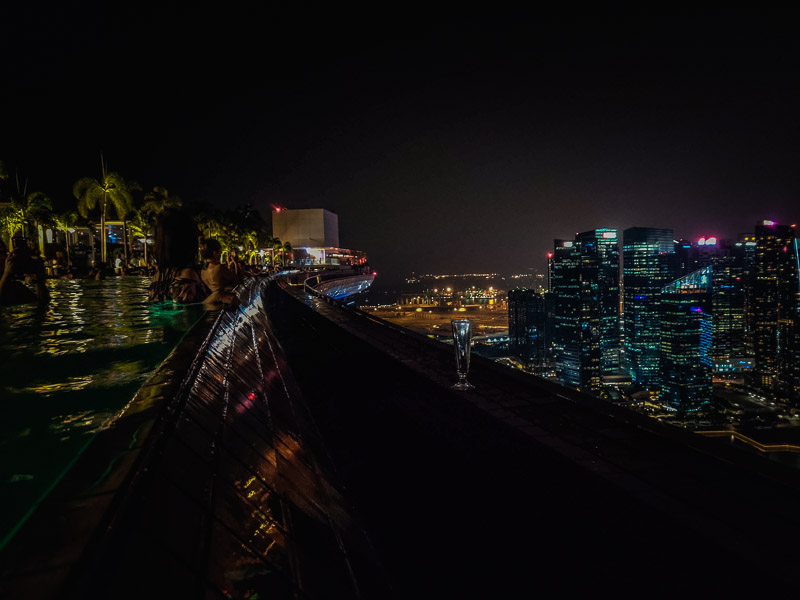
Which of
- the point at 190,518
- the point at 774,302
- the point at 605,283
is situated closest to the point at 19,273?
the point at 190,518

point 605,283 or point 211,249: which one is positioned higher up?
point 211,249

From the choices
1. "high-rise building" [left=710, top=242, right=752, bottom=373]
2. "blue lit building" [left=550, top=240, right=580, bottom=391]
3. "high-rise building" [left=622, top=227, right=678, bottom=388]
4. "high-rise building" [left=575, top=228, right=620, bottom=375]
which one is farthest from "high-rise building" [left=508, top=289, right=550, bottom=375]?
"high-rise building" [left=710, top=242, right=752, bottom=373]

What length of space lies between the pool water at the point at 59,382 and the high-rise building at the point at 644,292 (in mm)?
49580

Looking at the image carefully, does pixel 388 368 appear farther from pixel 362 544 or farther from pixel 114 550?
pixel 114 550

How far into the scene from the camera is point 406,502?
2.95 meters

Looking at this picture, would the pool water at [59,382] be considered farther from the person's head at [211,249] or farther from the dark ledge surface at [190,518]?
the person's head at [211,249]

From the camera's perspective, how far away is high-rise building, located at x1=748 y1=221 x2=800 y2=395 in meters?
47.0

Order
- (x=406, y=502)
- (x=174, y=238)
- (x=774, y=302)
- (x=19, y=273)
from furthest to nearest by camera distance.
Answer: (x=774, y=302)
(x=19, y=273)
(x=174, y=238)
(x=406, y=502)

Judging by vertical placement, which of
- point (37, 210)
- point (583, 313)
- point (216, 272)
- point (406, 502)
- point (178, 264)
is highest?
point (37, 210)

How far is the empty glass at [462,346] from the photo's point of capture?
3.25 m

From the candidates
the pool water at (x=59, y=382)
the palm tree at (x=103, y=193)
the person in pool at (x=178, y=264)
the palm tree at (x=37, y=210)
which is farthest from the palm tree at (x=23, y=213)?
the pool water at (x=59, y=382)

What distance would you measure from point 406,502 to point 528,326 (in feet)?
171

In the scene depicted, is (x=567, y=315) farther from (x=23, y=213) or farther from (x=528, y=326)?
(x=23, y=213)

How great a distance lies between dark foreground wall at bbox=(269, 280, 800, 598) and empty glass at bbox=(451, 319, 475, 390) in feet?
0.34
